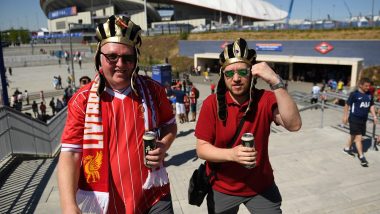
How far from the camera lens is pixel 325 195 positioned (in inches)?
198

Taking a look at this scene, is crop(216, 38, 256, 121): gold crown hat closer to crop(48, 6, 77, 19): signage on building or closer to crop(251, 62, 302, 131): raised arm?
crop(251, 62, 302, 131): raised arm

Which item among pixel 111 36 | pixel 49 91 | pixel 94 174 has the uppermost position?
pixel 111 36

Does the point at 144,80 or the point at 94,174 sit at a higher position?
the point at 144,80

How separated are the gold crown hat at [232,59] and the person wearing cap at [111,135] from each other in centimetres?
67

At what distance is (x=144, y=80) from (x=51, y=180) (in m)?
4.70

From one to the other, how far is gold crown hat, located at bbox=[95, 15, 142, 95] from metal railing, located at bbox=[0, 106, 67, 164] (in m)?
5.23

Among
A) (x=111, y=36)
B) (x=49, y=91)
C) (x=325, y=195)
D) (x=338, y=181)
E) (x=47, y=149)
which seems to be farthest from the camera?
(x=49, y=91)

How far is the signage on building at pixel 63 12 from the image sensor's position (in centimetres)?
9425

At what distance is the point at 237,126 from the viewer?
2656mm

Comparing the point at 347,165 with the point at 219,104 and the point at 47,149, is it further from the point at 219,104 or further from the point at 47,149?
the point at 47,149

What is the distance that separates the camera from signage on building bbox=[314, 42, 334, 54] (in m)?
28.9

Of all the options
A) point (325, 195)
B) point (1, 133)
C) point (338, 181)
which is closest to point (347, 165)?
point (338, 181)

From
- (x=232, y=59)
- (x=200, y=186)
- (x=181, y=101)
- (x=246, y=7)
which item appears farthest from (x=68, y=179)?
(x=246, y=7)

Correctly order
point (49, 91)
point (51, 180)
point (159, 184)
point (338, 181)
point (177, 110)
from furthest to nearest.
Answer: point (49, 91), point (177, 110), point (51, 180), point (338, 181), point (159, 184)
